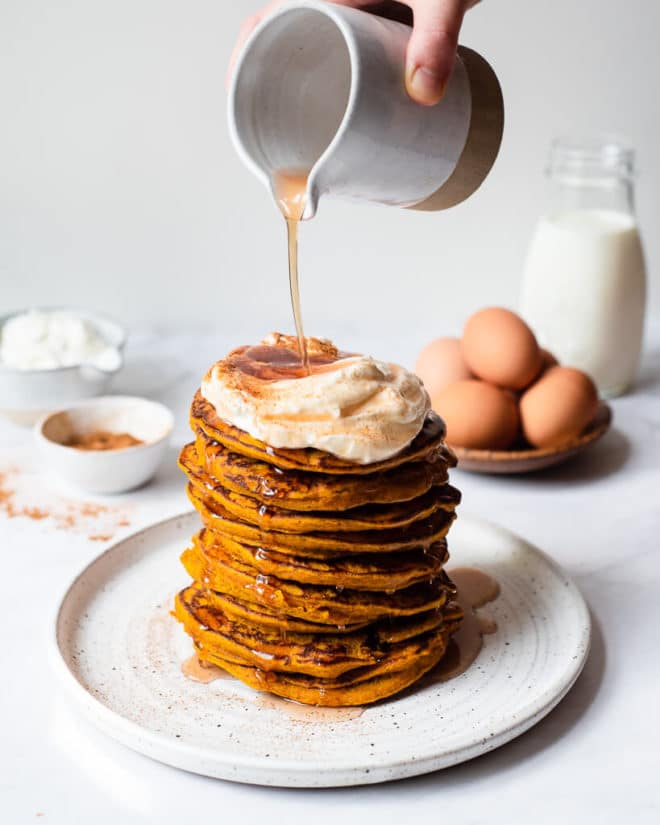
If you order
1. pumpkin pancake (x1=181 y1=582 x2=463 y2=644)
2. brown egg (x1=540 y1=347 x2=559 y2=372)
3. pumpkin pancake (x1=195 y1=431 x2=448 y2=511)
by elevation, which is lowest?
pumpkin pancake (x1=181 y1=582 x2=463 y2=644)

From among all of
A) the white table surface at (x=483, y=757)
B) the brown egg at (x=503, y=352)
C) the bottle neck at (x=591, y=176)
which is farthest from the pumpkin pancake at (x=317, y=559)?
the bottle neck at (x=591, y=176)

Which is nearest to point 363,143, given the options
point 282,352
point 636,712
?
point 282,352

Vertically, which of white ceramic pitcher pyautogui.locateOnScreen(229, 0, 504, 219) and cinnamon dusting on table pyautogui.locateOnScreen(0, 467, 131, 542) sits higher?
white ceramic pitcher pyautogui.locateOnScreen(229, 0, 504, 219)

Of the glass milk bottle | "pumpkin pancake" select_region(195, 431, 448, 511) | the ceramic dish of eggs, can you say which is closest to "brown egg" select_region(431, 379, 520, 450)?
the ceramic dish of eggs

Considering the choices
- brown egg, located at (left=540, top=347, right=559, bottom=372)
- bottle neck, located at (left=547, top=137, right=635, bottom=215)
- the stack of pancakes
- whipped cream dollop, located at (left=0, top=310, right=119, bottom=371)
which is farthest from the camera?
bottle neck, located at (left=547, top=137, right=635, bottom=215)

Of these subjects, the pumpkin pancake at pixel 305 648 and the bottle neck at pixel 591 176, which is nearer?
the pumpkin pancake at pixel 305 648

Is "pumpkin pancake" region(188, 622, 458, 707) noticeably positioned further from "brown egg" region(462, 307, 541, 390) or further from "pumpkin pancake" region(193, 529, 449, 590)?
"brown egg" region(462, 307, 541, 390)

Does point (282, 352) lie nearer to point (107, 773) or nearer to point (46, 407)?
point (107, 773)

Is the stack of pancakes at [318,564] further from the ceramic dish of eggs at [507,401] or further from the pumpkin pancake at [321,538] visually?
the ceramic dish of eggs at [507,401]

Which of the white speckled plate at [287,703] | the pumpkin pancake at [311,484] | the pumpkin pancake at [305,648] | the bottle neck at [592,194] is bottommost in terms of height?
the white speckled plate at [287,703]
